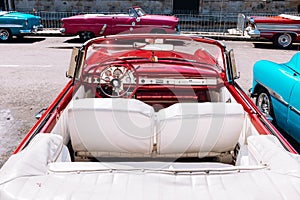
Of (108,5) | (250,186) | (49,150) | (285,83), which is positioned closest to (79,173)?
(49,150)

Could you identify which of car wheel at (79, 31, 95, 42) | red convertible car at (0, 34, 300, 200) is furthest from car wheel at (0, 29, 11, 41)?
red convertible car at (0, 34, 300, 200)

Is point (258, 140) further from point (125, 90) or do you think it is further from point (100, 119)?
point (125, 90)

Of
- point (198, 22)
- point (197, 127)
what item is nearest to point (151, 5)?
point (198, 22)

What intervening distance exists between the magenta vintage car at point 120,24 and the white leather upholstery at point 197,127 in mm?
9754

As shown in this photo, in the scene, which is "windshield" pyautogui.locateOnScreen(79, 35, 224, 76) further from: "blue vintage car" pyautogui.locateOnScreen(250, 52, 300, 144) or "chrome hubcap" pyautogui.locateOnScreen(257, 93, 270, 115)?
"chrome hubcap" pyautogui.locateOnScreen(257, 93, 270, 115)

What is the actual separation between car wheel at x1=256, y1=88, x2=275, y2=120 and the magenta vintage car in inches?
279

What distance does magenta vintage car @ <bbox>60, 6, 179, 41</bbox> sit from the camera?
496 inches

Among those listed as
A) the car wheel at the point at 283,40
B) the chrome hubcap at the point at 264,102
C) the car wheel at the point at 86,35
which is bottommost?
the chrome hubcap at the point at 264,102

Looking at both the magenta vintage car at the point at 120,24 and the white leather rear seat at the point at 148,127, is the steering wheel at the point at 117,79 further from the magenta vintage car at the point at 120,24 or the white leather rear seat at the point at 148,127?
the magenta vintage car at the point at 120,24

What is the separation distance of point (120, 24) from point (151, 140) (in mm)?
10560

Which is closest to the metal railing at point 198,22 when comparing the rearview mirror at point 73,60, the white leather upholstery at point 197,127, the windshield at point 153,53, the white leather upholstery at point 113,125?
the windshield at point 153,53

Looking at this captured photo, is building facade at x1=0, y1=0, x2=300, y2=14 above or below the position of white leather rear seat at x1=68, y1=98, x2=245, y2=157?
above

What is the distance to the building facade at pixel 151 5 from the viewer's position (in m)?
18.8

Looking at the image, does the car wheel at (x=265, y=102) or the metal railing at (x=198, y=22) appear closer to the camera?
the car wheel at (x=265, y=102)
